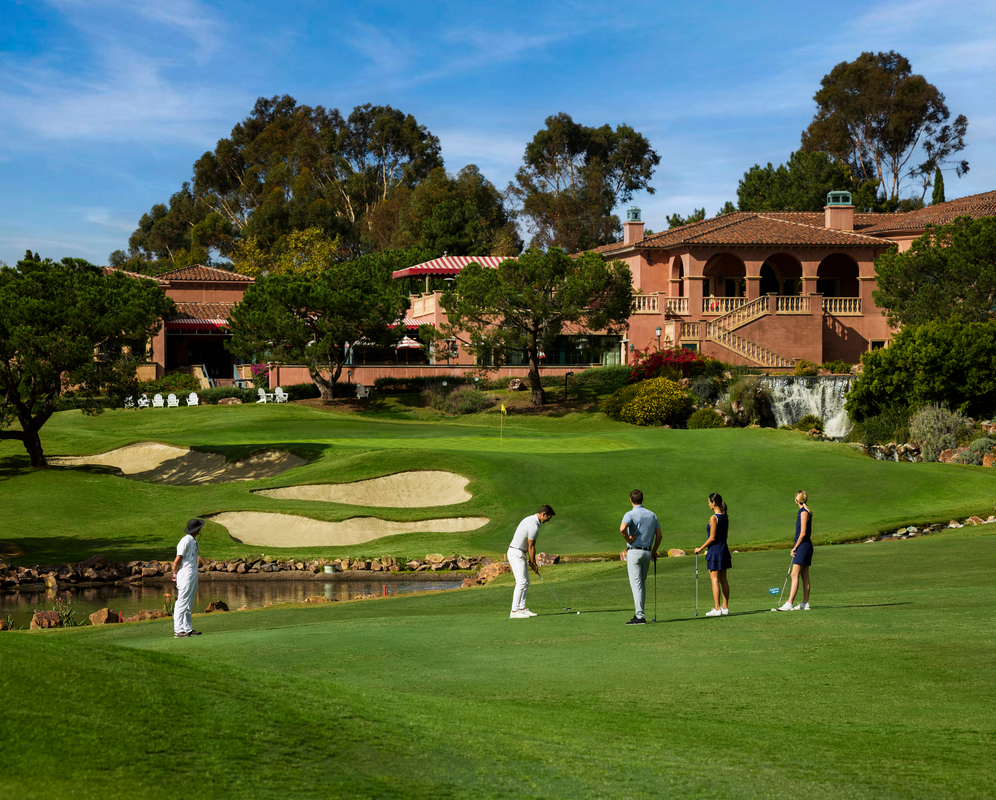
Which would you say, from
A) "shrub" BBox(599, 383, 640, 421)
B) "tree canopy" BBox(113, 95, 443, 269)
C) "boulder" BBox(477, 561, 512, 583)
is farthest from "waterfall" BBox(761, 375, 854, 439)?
"tree canopy" BBox(113, 95, 443, 269)

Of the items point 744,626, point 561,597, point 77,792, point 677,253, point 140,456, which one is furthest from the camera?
point 677,253

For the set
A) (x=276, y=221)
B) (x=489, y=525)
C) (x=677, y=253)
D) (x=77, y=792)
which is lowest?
(x=489, y=525)

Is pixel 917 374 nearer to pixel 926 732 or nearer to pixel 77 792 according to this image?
pixel 926 732

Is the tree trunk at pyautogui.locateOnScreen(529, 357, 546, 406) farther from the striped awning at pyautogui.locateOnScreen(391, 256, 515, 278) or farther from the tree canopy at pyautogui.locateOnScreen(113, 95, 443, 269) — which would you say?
the tree canopy at pyautogui.locateOnScreen(113, 95, 443, 269)

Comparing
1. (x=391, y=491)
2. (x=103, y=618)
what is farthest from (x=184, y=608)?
(x=391, y=491)

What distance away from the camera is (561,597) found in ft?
59.5

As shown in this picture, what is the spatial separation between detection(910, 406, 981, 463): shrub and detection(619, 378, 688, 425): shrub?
478 inches

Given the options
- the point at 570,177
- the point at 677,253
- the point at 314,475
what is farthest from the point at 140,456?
the point at 570,177

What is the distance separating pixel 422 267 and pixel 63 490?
41.6 m

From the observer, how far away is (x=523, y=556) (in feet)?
50.6

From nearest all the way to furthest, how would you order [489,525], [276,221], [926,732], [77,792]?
[77,792] < [926,732] < [489,525] < [276,221]

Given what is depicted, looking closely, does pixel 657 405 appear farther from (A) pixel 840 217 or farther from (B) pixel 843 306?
(A) pixel 840 217

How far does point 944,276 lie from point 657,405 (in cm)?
1665

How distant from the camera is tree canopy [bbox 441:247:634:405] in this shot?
54469mm
